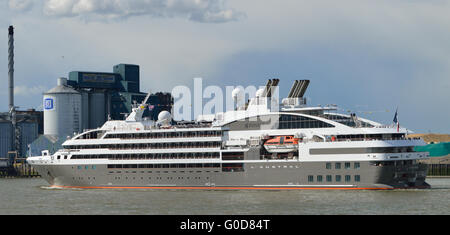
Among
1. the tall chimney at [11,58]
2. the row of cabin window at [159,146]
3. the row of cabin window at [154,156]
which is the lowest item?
the row of cabin window at [154,156]

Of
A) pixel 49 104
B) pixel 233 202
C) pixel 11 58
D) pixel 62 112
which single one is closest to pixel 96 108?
pixel 62 112

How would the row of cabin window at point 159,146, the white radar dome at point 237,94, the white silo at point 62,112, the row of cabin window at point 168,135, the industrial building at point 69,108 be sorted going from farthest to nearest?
1. the white silo at point 62,112
2. the industrial building at point 69,108
3. the white radar dome at point 237,94
4. the row of cabin window at point 168,135
5. the row of cabin window at point 159,146

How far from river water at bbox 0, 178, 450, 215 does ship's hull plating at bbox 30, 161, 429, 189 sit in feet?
3.27

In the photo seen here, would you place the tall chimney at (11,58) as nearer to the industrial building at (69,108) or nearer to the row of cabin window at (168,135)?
the industrial building at (69,108)

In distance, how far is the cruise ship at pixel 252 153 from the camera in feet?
182

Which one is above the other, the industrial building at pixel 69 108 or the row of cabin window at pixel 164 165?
the industrial building at pixel 69 108

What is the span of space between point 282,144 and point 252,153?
115 inches

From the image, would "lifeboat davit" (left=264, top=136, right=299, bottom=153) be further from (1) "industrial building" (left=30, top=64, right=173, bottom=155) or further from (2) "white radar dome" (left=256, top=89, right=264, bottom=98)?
(1) "industrial building" (left=30, top=64, right=173, bottom=155)

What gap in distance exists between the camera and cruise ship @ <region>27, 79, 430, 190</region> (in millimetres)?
55625

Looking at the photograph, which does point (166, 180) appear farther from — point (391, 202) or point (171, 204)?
point (391, 202)

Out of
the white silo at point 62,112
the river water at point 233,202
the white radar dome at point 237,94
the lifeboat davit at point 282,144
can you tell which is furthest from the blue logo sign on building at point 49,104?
the lifeboat davit at point 282,144

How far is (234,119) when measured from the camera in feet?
211

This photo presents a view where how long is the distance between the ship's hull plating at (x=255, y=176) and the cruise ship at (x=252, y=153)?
88mm

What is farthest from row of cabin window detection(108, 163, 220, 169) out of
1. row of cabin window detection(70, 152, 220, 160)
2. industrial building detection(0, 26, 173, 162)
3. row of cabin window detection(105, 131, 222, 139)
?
industrial building detection(0, 26, 173, 162)
